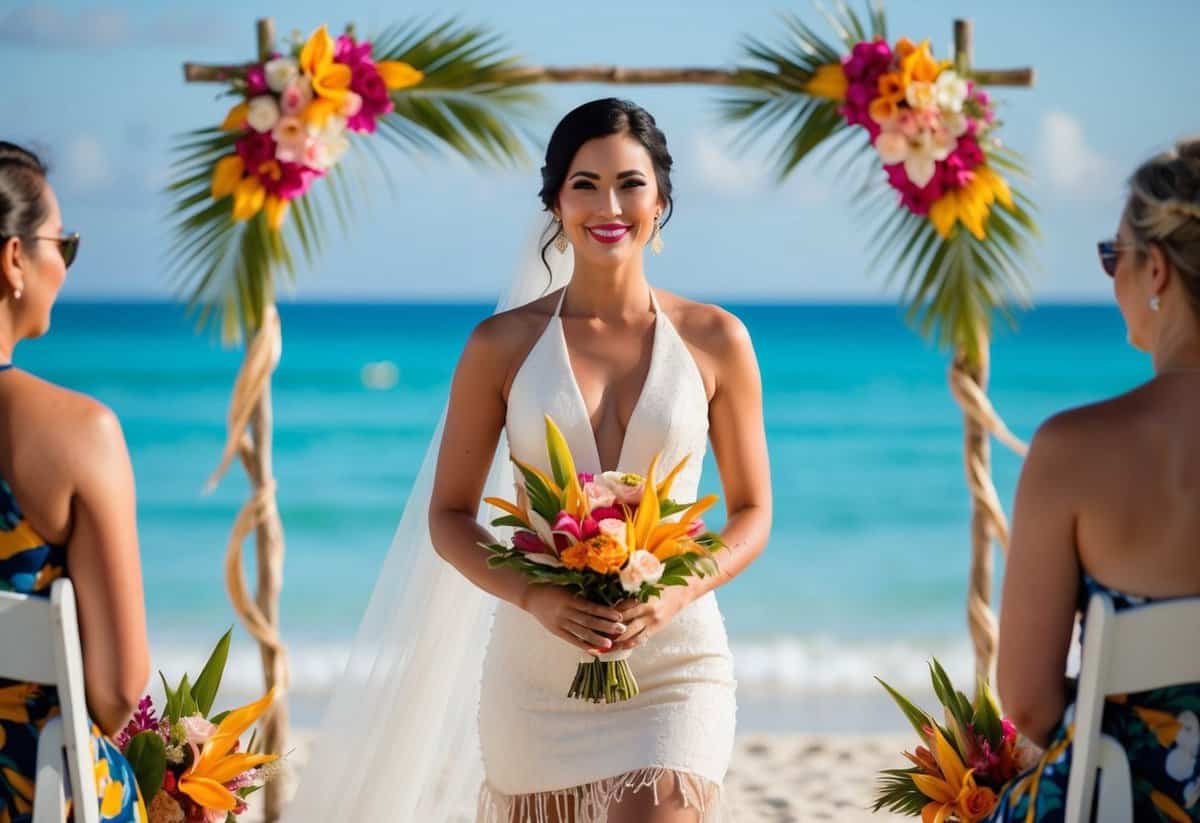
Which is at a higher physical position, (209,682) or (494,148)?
(494,148)

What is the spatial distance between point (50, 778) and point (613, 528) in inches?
52.8

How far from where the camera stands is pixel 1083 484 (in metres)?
2.80

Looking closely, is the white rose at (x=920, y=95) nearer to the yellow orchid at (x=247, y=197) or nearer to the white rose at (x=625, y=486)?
the yellow orchid at (x=247, y=197)

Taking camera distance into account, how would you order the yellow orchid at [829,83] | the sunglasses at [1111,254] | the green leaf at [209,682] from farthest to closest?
the yellow orchid at [829,83] → the green leaf at [209,682] → the sunglasses at [1111,254]

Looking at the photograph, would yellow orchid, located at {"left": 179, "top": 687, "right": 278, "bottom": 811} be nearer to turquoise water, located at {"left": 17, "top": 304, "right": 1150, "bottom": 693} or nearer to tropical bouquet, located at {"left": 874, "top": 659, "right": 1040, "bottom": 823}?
tropical bouquet, located at {"left": 874, "top": 659, "right": 1040, "bottom": 823}

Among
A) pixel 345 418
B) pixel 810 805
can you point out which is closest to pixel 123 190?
pixel 345 418

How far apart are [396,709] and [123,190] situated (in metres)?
32.7

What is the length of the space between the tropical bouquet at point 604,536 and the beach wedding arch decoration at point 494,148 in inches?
103

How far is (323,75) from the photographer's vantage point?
6.14 m

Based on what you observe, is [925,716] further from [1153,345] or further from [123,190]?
[123,190]

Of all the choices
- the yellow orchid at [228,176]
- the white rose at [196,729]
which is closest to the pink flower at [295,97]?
the yellow orchid at [228,176]

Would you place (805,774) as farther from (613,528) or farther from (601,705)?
(613,528)

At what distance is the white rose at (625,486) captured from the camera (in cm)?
377

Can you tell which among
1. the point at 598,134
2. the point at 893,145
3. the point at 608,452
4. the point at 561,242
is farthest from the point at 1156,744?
the point at 893,145
